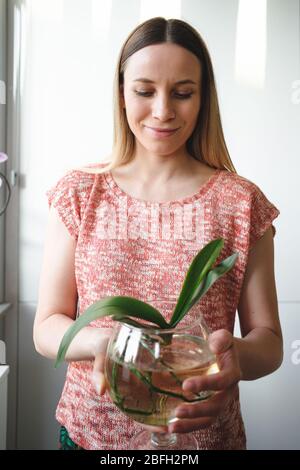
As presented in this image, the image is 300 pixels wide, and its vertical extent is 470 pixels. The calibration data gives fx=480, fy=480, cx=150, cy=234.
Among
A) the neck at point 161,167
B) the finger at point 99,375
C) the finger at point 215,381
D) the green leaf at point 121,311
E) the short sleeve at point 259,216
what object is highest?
the neck at point 161,167

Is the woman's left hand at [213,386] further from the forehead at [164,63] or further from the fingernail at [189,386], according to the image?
the forehead at [164,63]

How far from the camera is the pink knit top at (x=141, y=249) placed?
56 cm

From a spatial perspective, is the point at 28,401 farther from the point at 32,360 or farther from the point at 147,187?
the point at 147,187

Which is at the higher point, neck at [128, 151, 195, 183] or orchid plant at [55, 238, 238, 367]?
neck at [128, 151, 195, 183]

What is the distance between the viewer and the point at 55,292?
571 millimetres

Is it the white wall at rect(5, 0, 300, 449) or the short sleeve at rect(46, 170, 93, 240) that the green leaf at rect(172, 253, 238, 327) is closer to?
the short sleeve at rect(46, 170, 93, 240)

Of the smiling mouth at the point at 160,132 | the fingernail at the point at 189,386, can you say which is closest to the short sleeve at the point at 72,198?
the smiling mouth at the point at 160,132

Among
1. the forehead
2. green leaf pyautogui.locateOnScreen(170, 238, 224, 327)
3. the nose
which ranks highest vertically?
the forehead

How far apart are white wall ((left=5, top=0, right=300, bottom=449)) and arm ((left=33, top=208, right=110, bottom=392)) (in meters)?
0.53

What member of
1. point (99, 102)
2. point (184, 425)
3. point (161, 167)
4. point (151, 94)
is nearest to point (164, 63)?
point (151, 94)

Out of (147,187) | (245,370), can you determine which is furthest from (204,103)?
(245,370)

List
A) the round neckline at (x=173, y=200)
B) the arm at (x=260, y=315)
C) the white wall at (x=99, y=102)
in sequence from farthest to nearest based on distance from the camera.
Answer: the white wall at (x=99, y=102) < the round neckline at (x=173, y=200) < the arm at (x=260, y=315)

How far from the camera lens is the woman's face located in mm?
549

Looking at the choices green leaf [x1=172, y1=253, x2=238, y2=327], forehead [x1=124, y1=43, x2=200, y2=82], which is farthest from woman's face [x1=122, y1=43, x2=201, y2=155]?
green leaf [x1=172, y1=253, x2=238, y2=327]
